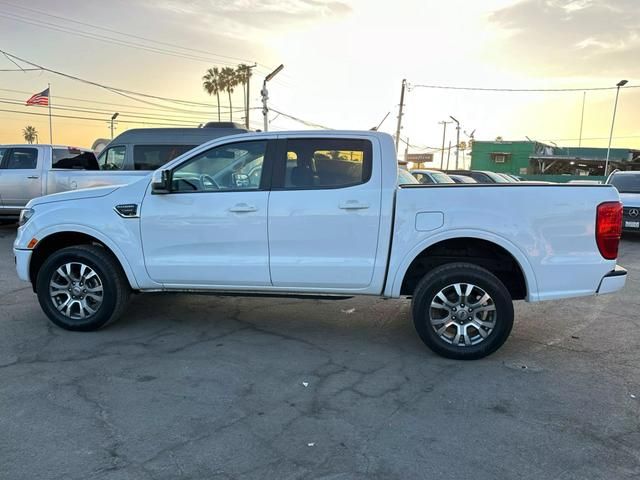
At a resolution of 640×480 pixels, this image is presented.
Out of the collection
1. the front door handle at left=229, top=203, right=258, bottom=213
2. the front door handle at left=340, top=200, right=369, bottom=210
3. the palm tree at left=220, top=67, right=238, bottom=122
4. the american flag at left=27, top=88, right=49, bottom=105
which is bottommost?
the front door handle at left=229, top=203, right=258, bottom=213

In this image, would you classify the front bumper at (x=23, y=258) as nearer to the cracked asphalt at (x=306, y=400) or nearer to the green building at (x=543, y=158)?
the cracked asphalt at (x=306, y=400)

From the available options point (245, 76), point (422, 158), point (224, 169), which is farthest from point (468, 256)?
point (422, 158)

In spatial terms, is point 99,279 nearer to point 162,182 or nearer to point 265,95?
point 162,182

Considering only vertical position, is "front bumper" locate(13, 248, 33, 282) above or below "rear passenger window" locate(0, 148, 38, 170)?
below

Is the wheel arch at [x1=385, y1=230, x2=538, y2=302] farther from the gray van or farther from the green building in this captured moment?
the green building

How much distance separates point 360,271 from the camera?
433cm

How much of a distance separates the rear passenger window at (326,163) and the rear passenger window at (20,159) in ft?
29.5

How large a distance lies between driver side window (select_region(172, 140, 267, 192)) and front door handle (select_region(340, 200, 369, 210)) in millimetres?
837

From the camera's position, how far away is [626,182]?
12961 millimetres

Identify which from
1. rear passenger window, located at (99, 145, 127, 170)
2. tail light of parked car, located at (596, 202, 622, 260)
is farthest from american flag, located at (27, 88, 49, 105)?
tail light of parked car, located at (596, 202, 622, 260)

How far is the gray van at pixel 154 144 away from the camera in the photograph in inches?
414

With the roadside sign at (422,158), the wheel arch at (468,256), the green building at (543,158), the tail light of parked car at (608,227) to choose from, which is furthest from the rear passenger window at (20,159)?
the roadside sign at (422,158)

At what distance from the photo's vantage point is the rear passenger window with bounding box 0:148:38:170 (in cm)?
1100

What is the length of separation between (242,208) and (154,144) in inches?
276
